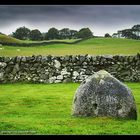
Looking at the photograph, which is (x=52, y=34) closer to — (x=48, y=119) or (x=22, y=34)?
(x=22, y=34)

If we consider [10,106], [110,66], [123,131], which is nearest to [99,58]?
[110,66]

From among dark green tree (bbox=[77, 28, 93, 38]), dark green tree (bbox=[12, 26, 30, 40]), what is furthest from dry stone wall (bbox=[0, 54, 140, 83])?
dark green tree (bbox=[77, 28, 93, 38])

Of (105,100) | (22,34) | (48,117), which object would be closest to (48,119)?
(48,117)

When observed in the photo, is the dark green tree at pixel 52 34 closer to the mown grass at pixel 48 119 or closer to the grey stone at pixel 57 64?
the grey stone at pixel 57 64

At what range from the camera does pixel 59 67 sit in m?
25.1

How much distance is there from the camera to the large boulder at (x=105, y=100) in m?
11.6

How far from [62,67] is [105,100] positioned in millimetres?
13566

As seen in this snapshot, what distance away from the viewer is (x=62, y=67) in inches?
990

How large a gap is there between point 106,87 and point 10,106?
4339 mm

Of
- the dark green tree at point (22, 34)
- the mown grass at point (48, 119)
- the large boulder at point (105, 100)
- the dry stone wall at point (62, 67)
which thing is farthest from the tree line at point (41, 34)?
the large boulder at point (105, 100)

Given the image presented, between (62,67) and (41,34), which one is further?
(41,34)

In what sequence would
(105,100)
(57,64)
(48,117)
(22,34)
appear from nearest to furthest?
1. (105,100)
2. (48,117)
3. (57,64)
4. (22,34)

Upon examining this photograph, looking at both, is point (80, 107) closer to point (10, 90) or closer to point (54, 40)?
point (10, 90)

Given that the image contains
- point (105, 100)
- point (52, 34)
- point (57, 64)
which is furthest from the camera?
Result: point (52, 34)
